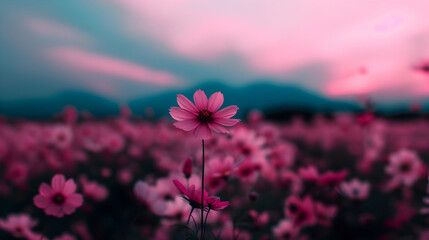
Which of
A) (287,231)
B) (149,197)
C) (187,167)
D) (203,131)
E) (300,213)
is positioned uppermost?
(203,131)

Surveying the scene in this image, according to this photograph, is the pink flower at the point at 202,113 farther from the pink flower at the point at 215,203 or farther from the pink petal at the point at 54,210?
the pink petal at the point at 54,210

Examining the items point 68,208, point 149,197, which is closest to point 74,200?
point 68,208

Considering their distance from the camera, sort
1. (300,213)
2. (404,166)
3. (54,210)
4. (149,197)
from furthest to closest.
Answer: (404,166) < (300,213) < (149,197) < (54,210)

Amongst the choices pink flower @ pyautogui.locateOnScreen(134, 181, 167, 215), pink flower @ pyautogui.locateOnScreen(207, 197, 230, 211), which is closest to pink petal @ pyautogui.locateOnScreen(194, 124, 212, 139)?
pink flower @ pyautogui.locateOnScreen(207, 197, 230, 211)

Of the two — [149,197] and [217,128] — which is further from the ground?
[217,128]

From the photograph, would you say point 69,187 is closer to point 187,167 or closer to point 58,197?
point 58,197

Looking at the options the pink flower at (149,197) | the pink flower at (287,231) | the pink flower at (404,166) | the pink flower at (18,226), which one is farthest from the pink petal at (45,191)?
the pink flower at (404,166)

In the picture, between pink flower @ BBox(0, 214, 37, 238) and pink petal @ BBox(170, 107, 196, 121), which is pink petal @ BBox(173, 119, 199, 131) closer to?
pink petal @ BBox(170, 107, 196, 121)
